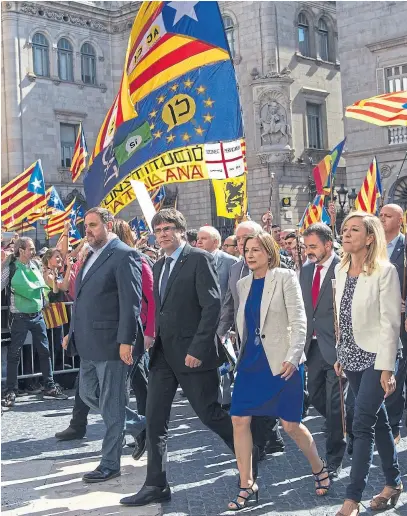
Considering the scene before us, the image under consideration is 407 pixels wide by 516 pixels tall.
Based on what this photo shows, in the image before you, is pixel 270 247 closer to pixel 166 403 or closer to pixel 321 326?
pixel 321 326

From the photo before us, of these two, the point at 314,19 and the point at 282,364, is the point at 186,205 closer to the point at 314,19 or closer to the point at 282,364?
the point at 314,19

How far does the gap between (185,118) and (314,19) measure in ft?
101

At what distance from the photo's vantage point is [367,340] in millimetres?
5332

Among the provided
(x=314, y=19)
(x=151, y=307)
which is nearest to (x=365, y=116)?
(x=151, y=307)

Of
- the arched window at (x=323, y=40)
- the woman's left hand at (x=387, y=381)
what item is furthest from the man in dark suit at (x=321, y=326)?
the arched window at (x=323, y=40)

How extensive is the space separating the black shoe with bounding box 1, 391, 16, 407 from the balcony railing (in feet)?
69.8

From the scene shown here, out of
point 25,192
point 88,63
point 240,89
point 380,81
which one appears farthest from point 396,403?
point 88,63

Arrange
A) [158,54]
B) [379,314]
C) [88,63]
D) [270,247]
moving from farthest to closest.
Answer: [88,63] → [158,54] → [270,247] → [379,314]

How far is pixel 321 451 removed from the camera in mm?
7285

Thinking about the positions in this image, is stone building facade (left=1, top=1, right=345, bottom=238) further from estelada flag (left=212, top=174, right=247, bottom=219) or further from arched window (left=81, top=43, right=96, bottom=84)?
estelada flag (left=212, top=174, right=247, bottom=219)

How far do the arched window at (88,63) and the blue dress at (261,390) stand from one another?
37078 mm

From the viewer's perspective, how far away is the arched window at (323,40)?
1524 inches

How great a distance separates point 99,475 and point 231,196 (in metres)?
4.33

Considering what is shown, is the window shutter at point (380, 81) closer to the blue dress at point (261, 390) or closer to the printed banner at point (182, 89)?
the printed banner at point (182, 89)
